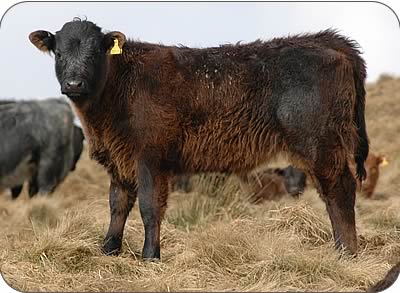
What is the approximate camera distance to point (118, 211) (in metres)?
8.32

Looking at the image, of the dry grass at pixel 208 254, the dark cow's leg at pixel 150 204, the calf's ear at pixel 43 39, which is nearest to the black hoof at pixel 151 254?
the dark cow's leg at pixel 150 204

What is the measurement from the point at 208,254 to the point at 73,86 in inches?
84.1

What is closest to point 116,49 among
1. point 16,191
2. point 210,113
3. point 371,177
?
point 210,113

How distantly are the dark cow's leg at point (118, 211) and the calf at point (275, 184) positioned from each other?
4.82m

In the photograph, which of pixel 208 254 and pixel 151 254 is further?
pixel 151 254

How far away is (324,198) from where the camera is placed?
8164 millimetres

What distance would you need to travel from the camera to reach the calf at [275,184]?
44.3 feet

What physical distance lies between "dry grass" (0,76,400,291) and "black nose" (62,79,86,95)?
156 cm

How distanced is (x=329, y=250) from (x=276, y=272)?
987 mm

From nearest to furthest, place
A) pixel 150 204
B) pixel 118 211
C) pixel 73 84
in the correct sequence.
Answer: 1. pixel 73 84
2. pixel 150 204
3. pixel 118 211

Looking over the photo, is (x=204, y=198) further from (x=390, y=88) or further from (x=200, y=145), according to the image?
(x=390, y=88)

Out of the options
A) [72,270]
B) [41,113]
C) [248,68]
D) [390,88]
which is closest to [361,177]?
[248,68]

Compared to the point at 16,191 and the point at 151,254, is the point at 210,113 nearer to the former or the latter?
the point at 151,254

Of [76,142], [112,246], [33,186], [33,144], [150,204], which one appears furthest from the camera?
[76,142]
